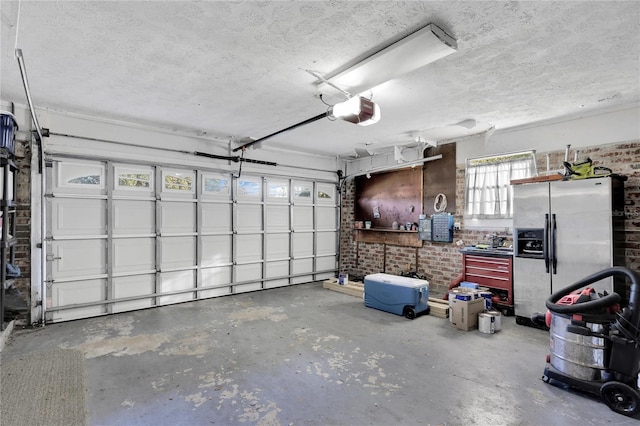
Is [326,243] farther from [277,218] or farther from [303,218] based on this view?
[277,218]

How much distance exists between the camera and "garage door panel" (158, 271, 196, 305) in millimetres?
5145

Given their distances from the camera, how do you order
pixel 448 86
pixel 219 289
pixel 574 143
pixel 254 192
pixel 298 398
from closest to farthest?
pixel 298 398, pixel 448 86, pixel 574 143, pixel 219 289, pixel 254 192

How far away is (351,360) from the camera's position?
316cm

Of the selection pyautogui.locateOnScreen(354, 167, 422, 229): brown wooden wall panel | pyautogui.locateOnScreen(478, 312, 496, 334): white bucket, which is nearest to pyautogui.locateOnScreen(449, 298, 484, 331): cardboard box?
pyautogui.locateOnScreen(478, 312, 496, 334): white bucket

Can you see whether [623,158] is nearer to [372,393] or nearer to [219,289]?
[372,393]

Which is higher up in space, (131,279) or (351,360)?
(131,279)

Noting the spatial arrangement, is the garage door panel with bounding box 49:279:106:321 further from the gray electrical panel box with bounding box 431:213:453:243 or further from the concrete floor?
the gray electrical panel box with bounding box 431:213:453:243

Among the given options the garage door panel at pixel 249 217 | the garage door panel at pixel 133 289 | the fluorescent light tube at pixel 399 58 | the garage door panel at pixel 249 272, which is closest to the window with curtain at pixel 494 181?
the fluorescent light tube at pixel 399 58

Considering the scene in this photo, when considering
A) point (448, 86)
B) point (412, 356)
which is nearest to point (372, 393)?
point (412, 356)

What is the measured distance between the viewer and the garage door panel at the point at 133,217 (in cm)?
Answer: 475

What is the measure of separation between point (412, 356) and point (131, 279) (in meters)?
4.27

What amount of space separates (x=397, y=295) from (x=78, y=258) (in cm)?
468

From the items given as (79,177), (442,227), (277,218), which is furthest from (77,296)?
(442,227)

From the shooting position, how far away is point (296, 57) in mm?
2836
